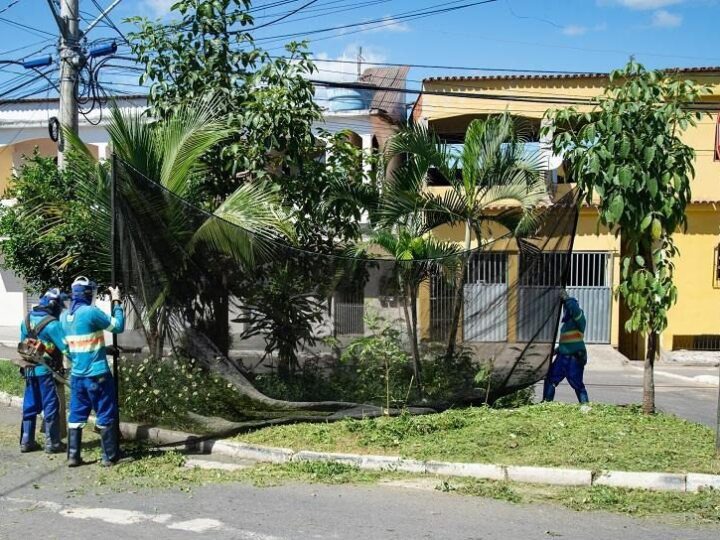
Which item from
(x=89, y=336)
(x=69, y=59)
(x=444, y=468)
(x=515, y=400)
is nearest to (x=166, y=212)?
(x=89, y=336)

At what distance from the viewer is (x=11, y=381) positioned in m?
11.3

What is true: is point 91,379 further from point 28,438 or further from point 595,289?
point 595,289

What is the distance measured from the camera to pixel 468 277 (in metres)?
8.10

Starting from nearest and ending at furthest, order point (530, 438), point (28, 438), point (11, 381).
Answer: point (530, 438)
point (28, 438)
point (11, 381)

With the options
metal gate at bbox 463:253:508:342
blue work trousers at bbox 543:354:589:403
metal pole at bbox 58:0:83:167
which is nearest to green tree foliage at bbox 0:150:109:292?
metal pole at bbox 58:0:83:167

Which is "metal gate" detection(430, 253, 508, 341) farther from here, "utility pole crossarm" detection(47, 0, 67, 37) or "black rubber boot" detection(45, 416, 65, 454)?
"utility pole crossarm" detection(47, 0, 67, 37)

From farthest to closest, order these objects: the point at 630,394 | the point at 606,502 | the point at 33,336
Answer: the point at 630,394
the point at 33,336
the point at 606,502

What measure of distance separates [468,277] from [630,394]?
618 centimetres

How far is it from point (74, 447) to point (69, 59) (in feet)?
22.7

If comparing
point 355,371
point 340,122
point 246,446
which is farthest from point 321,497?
point 340,122

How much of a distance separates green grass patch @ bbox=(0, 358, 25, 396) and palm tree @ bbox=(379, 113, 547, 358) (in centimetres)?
587

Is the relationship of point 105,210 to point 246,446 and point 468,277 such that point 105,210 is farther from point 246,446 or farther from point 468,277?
point 468,277

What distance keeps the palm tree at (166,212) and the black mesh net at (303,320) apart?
0.06ft

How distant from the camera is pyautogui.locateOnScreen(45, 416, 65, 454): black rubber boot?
744 centimetres
